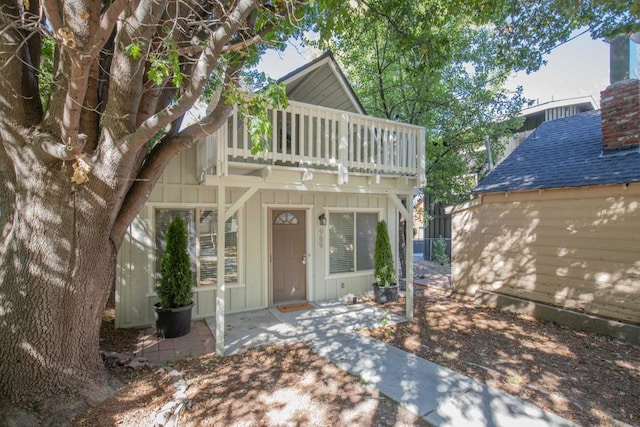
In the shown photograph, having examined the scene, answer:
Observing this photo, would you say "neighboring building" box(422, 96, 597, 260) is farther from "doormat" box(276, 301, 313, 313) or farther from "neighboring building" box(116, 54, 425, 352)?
"doormat" box(276, 301, 313, 313)

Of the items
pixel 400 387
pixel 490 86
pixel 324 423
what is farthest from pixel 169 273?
pixel 490 86

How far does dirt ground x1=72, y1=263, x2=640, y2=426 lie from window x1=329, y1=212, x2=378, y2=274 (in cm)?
228

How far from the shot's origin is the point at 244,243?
21.0 ft

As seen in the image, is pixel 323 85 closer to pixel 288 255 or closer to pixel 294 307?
pixel 288 255

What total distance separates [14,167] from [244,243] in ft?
12.2

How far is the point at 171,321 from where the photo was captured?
502cm

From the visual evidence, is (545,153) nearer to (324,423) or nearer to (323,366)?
(323,366)

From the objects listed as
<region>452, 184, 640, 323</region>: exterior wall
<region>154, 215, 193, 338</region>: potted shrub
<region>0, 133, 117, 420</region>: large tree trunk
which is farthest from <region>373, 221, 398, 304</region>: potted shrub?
<region>0, 133, 117, 420</region>: large tree trunk

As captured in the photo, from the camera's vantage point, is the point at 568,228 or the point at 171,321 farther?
the point at 568,228

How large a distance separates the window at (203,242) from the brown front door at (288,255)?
850mm

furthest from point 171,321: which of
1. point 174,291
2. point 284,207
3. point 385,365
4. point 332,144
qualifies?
point 332,144

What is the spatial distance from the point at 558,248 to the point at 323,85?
595 cm

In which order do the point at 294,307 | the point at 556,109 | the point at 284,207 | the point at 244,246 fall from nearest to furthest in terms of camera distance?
the point at 244,246, the point at 294,307, the point at 284,207, the point at 556,109

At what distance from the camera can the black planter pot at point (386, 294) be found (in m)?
7.17
